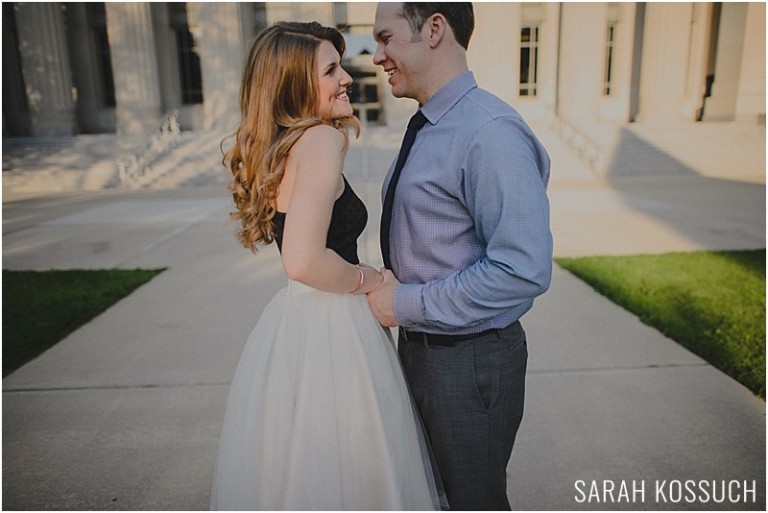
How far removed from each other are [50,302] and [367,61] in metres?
23.9

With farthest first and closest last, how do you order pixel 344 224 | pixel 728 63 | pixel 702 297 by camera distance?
pixel 728 63, pixel 702 297, pixel 344 224

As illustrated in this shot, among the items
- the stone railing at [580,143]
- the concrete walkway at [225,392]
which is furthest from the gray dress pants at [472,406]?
the stone railing at [580,143]

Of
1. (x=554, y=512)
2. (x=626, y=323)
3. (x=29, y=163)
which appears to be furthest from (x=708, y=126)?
(x=29, y=163)

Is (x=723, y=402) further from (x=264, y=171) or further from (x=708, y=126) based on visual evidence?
(x=708, y=126)

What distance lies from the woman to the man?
0.13m

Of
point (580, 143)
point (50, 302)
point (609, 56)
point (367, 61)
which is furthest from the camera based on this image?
point (609, 56)

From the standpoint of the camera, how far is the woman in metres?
1.80

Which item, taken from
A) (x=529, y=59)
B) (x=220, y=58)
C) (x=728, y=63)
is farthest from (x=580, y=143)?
(x=220, y=58)

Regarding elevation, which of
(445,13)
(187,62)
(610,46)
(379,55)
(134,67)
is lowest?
(379,55)

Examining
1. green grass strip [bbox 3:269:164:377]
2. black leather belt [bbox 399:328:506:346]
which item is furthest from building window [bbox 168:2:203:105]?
black leather belt [bbox 399:328:506:346]

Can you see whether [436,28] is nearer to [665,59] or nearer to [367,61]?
[367,61]

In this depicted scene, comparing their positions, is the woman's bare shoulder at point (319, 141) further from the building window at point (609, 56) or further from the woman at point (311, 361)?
the building window at point (609, 56)

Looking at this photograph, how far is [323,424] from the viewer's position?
1.84 m

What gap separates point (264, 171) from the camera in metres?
1.79
